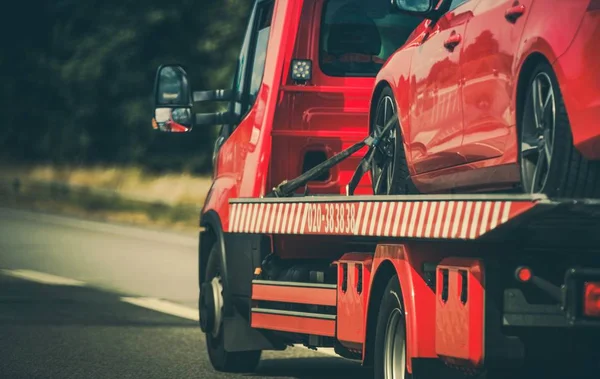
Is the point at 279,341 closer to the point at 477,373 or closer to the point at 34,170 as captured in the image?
the point at 477,373

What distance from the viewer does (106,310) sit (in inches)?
601

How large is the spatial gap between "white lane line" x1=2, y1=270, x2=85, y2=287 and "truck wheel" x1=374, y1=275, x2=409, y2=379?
398 inches

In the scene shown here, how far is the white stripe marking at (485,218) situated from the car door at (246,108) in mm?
4156

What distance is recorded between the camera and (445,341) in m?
7.02

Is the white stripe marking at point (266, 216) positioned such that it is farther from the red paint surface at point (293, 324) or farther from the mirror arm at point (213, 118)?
the mirror arm at point (213, 118)

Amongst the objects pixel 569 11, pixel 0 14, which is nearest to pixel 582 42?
pixel 569 11

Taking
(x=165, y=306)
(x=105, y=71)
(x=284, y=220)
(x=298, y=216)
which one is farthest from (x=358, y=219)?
(x=105, y=71)

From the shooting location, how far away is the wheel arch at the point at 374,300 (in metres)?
8.12

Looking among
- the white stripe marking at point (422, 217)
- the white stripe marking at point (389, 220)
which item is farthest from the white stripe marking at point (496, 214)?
the white stripe marking at point (389, 220)

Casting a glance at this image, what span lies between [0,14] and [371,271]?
1838 inches

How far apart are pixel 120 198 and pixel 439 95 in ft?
70.7

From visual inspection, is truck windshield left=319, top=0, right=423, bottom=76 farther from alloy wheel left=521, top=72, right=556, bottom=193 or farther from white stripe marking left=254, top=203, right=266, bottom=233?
alloy wheel left=521, top=72, right=556, bottom=193

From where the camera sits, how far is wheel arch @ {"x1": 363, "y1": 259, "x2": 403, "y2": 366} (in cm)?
812

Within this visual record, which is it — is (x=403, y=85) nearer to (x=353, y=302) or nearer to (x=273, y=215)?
(x=273, y=215)
